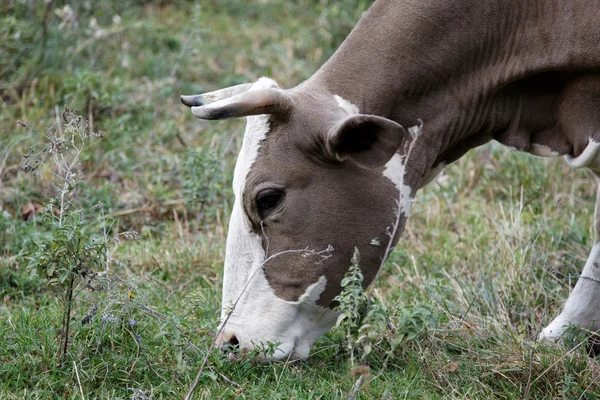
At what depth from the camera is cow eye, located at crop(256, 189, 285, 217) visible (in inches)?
136

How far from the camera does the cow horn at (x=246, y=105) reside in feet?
10.6

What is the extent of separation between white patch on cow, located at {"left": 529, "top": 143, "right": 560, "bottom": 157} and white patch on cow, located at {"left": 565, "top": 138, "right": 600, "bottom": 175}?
0.06 metres

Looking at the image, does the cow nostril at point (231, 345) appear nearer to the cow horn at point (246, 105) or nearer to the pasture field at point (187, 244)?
the pasture field at point (187, 244)

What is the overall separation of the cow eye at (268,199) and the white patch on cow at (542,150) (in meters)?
1.16

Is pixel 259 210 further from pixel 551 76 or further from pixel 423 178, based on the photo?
pixel 551 76

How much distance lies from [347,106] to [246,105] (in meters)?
0.44

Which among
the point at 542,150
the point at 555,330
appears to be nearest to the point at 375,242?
the point at 542,150

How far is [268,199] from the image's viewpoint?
3486mm

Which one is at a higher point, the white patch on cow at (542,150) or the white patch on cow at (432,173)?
the white patch on cow at (542,150)

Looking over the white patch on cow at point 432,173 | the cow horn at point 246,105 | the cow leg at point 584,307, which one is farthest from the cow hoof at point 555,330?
the cow horn at point 246,105

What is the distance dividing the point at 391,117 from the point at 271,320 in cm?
94

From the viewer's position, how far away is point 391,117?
355 cm

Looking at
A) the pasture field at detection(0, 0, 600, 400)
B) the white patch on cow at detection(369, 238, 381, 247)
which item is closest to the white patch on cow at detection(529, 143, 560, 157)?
the pasture field at detection(0, 0, 600, 400)

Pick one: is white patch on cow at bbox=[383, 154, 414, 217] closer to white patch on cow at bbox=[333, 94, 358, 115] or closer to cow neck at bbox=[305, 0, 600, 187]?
cow neck at bbox=[305, 0, 600, 187]
